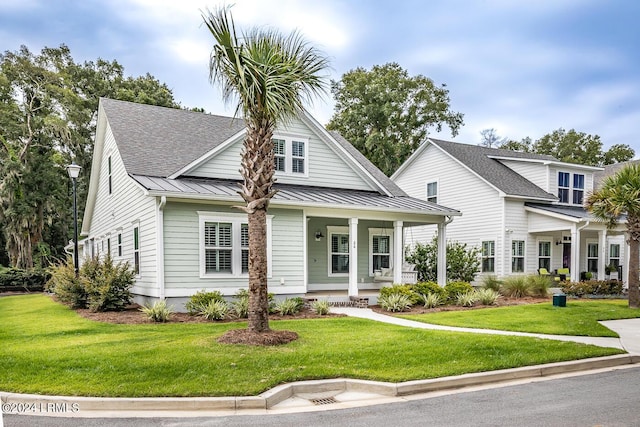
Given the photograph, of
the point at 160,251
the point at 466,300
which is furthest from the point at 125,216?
the point at 466,300

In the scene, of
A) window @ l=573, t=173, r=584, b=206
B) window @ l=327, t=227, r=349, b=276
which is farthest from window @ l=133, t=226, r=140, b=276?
window @ l=573, t=173, r=584, b=206

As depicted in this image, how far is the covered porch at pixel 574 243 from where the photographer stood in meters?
20.0

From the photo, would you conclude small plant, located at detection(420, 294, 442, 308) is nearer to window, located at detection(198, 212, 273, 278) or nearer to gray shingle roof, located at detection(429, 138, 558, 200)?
window, located at detection(198, 212, 273, 278)

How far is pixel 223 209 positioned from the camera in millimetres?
13578

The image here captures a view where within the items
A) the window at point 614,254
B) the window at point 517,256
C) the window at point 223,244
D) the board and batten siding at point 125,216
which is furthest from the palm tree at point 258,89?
the window at point 614,254

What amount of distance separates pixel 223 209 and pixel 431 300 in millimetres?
7021

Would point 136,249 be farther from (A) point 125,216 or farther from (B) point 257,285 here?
(B) point 257,285

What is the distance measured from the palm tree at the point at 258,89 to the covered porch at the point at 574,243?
1599 cm

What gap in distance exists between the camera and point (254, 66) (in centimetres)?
812

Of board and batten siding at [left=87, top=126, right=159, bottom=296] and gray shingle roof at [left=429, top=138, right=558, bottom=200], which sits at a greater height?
gray shingle roof at [left=429, top=138, right=558, bottom=200]

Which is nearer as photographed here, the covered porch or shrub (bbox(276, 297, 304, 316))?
shrub (bbox(276, 297, 304, 316))

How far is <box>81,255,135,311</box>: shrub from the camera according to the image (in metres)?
12.7

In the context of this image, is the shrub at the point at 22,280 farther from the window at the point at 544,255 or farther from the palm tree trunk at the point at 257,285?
the window at the point at 544,255

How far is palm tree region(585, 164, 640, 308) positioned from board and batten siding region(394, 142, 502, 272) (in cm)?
575
